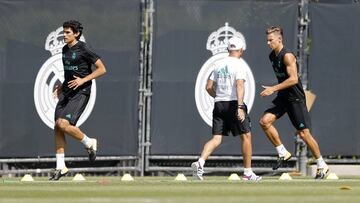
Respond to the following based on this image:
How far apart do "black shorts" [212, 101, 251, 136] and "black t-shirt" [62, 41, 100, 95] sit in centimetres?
175

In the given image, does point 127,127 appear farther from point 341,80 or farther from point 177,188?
point 177,188

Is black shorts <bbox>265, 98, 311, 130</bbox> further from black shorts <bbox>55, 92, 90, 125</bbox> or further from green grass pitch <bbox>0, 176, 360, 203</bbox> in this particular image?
black shorts <bbox>55, 92, 90, 125</bbox>

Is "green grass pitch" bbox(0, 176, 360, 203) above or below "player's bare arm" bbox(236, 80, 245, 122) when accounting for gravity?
below

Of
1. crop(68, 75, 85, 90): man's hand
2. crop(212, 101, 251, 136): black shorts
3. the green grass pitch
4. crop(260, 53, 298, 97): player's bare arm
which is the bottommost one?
the green grass pitch

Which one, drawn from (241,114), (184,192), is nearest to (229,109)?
(241,114)

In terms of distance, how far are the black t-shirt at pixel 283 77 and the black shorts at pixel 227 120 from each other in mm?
754

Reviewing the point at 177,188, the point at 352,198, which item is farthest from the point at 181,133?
the point at 352,198

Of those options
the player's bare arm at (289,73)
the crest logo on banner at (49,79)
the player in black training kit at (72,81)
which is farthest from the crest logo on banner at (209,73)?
the player in black training kit at (72,81)

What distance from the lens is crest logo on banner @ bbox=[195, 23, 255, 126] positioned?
18406 millimetres

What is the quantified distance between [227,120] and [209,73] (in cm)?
347

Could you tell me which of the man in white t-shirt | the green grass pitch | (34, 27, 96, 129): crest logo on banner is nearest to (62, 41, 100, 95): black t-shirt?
the man in white t-shirt

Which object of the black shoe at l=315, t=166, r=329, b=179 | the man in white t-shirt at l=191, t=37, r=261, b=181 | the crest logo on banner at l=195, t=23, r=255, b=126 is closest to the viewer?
the man in white t-shirt at l=191, t=37, r=261, b=181

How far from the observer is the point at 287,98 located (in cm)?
1543

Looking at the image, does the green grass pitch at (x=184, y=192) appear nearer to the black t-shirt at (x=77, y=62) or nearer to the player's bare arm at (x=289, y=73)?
the player's bare arm at (x=289, y=73)
